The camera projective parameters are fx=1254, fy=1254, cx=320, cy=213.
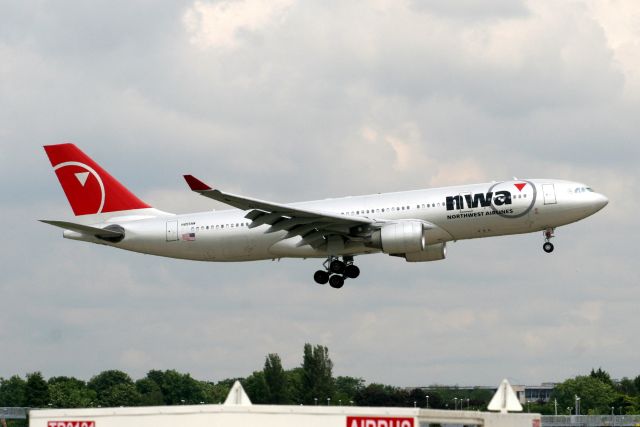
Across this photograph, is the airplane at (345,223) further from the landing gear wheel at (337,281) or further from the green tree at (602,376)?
the green tree at (602,376)

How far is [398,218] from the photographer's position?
60.7m

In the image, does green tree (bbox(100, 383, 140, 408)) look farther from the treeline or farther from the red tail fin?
the red tail fin

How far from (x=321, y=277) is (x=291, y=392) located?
41170 millimetres

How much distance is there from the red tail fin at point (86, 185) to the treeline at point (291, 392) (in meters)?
26.4

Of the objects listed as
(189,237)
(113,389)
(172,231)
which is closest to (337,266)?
(189,237)

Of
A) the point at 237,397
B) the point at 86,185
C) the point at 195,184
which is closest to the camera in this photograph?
the point at 237,397

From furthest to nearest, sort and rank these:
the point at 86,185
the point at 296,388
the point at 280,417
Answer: the point at 296,388
the point at 86,185
the point at 280,417

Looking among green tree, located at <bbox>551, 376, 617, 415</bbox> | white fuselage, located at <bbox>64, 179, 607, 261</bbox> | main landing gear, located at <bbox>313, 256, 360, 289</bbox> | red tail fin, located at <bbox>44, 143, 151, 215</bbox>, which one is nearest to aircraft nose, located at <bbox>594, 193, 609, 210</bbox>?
white fuselage, located at <bbox>64, 179, 607, 261</bbox>

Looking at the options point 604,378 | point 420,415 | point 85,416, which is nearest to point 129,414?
point 85,416

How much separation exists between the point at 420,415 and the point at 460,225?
31213 millimetres

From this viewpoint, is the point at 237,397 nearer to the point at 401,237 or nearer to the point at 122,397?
the point at 401,237

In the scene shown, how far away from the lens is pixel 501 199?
5875cm

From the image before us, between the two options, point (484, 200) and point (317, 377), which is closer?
point (484, 200)

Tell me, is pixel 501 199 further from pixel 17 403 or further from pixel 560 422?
pixel 17 403
